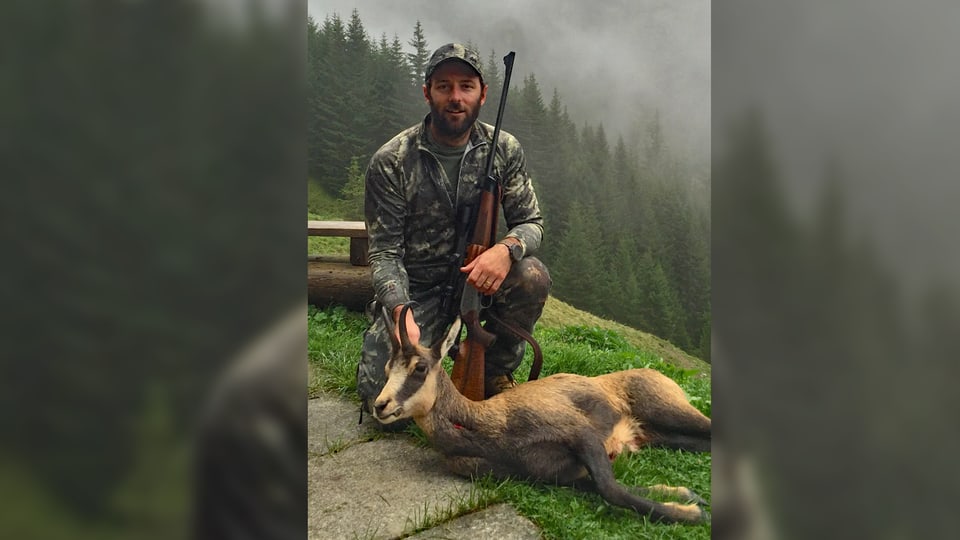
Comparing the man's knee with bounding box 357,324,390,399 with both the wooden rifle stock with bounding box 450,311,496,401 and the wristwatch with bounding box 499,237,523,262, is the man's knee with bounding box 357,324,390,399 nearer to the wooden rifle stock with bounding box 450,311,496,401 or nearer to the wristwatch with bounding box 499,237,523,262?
the wooden rifle stock with bounding box 450,311,496,401

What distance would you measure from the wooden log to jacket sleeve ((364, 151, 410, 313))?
0.15m

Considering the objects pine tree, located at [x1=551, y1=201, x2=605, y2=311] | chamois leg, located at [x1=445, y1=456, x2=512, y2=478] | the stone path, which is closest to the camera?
the stone path

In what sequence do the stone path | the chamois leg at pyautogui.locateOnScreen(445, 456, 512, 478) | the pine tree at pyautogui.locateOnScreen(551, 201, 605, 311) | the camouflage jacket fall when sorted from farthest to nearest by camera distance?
the pine tree at pyautogui.locateOnScreen(551, 201, 605, 311), the camouflage jacket, the chamois leg at pyautogui.locateOnScreen(445, 456, 512, 478), the stone path

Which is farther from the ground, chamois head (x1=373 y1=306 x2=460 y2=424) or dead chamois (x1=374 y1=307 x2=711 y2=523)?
chamois head (x1=373 y1=306 x2=460 y2=424)

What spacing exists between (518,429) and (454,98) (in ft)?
4.63

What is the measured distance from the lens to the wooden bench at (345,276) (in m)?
3.04

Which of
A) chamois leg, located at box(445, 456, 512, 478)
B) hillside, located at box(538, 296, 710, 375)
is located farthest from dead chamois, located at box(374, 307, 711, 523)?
hillside, located at box(538, 296, 710, 375)

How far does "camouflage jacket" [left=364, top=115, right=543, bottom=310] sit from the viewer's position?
115 inches

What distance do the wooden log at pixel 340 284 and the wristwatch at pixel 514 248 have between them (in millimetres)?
643

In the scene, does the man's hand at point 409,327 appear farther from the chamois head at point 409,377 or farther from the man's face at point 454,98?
the man's face at point 454,98
